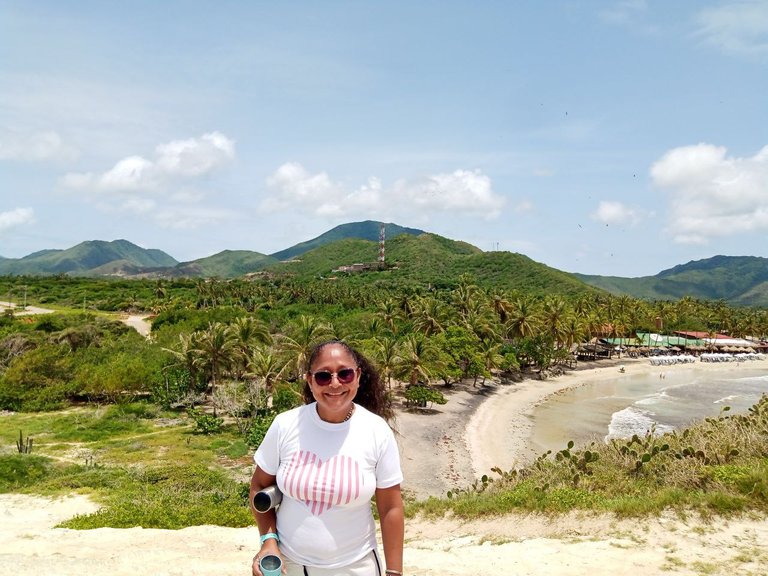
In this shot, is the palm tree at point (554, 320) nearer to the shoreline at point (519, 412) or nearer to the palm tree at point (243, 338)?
the shoreline at point (519, 412)

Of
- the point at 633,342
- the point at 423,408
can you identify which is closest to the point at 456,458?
the point at 423,408

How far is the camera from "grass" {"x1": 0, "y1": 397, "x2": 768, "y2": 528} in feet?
28.5

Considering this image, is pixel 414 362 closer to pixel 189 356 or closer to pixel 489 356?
pixel 489 356

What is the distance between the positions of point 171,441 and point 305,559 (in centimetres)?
2685

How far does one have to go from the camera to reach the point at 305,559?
9.57 feet

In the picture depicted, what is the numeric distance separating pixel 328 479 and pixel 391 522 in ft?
1.76

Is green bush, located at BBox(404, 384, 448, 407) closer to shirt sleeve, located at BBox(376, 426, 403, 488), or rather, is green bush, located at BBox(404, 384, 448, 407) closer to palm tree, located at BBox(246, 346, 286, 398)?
palm tree, located at BBox(246, 346, 286, 398)

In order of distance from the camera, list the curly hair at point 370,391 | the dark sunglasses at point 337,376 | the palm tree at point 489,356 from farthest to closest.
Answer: the palm tree at point 489,356 < the curly hair at point 370,391 < the dark sunglasses at point 337,376

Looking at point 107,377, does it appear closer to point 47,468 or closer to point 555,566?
point 47,468

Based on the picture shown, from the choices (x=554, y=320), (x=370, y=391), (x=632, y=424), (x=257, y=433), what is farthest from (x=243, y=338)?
(x=554, y=320)

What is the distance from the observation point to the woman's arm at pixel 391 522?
2965 mm

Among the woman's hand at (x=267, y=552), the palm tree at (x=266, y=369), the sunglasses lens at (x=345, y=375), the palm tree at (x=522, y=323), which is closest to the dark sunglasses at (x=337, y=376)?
the sunglasses lens at (x=345, y=375)

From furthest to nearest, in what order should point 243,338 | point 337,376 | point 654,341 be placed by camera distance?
point 654,341
point 243,338
point 337,376

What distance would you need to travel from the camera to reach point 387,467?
9.66ft
